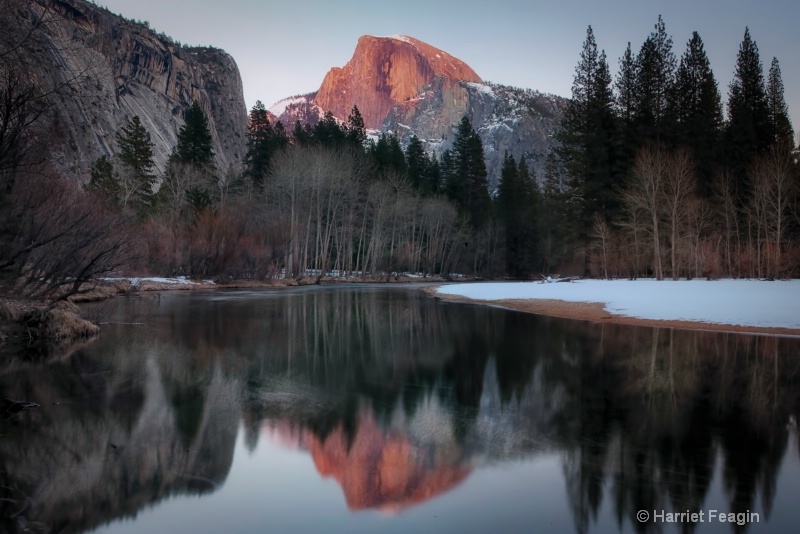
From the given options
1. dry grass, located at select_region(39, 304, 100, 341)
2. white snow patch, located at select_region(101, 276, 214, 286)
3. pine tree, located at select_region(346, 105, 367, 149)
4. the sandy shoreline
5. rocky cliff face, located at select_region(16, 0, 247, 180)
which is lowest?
the sandy shoreline

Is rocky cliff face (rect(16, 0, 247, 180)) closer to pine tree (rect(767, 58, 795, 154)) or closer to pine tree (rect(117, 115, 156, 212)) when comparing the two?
pine tree (rect(117, 115, 156, 212))

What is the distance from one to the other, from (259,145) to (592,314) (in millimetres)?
59628

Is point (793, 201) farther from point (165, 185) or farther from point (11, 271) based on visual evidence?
point (165, 185)

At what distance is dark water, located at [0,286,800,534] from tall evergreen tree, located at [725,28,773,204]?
38341 millimetres

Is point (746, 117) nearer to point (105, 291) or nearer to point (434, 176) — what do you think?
point (434, 176)

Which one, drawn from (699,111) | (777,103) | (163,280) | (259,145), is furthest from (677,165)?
(259,145)

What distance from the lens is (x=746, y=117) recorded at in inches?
1774

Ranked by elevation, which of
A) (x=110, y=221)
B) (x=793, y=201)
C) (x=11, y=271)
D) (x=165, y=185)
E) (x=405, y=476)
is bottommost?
(x=405, y=476)

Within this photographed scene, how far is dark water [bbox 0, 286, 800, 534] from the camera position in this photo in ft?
16.2

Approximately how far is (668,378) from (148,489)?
31.6 ft

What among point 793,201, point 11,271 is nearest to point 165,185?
point 11,271

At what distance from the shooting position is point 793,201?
3878cm

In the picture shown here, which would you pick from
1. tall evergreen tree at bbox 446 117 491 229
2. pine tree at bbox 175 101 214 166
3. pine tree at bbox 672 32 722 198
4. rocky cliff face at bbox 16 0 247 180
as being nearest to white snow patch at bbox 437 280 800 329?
pine tree at bbox 672 32 722 198

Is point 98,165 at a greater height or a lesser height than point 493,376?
greater
